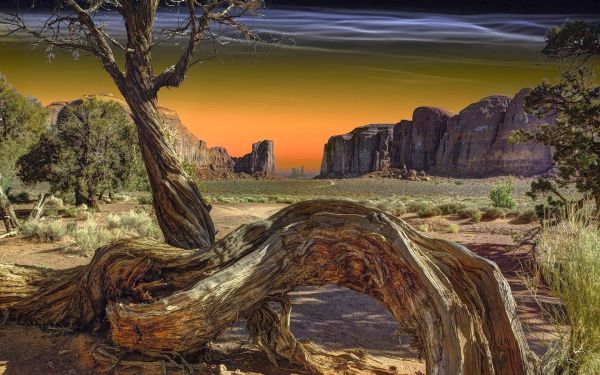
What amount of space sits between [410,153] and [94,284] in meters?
106

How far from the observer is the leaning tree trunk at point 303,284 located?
12.9 ft

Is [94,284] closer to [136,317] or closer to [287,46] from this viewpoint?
[136,317]

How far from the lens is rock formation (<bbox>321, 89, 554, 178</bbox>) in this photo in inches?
3410

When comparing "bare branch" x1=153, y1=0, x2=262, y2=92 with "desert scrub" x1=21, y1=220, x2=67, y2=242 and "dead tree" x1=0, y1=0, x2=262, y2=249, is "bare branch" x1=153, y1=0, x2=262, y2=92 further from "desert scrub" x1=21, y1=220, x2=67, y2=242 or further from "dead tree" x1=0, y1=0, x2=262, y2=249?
"desert scrub" x1=21, y1=220, x2=67, y2=242

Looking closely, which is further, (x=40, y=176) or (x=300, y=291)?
(x=40, y=176)

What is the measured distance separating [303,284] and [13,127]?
24832 mm

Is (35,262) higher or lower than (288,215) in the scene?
lower

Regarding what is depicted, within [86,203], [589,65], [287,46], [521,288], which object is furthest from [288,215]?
[86,203]

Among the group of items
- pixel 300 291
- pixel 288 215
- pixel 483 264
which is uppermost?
pixel 288 215

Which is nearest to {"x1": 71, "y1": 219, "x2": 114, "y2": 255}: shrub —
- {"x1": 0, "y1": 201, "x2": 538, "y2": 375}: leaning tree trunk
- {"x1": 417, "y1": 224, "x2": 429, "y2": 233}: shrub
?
{"x1": 0, "y1": 201, "x2": 538, "y2": 375}: leaning tree trunk

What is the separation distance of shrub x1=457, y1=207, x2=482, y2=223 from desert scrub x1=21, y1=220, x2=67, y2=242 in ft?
52.6

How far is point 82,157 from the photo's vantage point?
23281 mm

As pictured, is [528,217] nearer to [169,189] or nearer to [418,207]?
[418,207]

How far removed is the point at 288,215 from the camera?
4.86 meters
